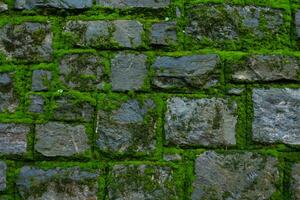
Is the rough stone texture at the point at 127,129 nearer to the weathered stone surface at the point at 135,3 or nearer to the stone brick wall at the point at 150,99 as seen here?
the stone brick wall at the point at 150,99

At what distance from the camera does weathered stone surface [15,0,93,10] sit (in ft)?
7.95

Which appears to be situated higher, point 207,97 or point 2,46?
point 2,46

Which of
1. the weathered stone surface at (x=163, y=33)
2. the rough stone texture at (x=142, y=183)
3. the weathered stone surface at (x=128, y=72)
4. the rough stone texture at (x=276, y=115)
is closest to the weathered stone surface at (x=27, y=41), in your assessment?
the weathered stone surface at (x=128, y=72)

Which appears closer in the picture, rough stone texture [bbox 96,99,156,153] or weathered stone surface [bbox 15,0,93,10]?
rough stone texture [bbox 96,99,156,153]

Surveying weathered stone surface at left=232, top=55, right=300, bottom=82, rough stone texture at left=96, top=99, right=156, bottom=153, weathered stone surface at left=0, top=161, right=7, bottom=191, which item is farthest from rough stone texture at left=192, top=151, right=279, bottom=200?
weathered stone surface at left=0, top=161, right=7, bottom=191

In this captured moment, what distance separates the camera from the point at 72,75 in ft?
7.77

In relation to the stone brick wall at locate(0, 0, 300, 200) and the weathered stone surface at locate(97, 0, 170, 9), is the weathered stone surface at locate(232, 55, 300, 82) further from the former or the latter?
the weathered stone surface at locate(97, 0, 170, 9)

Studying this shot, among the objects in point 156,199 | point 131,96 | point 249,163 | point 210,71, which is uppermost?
point 210,71

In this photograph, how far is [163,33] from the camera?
2.39 m

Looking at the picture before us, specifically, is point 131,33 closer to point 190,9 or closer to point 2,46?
point 190,9

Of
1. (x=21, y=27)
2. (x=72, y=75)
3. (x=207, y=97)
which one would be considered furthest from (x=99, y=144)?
(x=21, y=27)

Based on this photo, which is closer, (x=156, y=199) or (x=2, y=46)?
(x=156, y=199)

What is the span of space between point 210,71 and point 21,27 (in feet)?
3.45

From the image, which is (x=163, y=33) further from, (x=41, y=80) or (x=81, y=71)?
(x=41, y=80)
